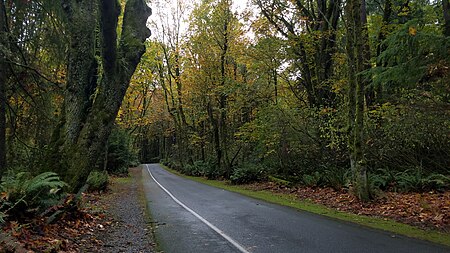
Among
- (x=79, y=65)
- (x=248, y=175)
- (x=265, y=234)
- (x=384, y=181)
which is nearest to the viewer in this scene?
(x=265, y=234)

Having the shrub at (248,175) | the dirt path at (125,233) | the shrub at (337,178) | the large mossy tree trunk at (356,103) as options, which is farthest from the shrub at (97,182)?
the large mossy tree trunk at (356,103)

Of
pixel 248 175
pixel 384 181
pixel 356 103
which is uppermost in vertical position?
pixel 356 103

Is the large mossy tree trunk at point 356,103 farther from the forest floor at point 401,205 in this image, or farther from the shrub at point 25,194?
the shrub at point 25,194

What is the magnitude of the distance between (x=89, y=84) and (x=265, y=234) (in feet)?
22.2

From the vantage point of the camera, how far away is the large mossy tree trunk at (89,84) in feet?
31.3

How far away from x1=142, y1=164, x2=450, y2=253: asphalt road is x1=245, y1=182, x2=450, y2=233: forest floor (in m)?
1.71

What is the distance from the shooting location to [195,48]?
30.0 metres

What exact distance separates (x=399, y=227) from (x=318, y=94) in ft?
42.4

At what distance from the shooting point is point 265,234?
802cm

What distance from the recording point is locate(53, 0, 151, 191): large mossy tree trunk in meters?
9.53

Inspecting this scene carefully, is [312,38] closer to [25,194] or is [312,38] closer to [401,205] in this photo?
[401,205]

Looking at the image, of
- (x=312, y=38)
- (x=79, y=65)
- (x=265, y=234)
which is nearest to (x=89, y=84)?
(x=79, y=65)

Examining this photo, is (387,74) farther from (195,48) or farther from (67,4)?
(195,48)

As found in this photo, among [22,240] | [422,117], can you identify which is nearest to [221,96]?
[422,117]
